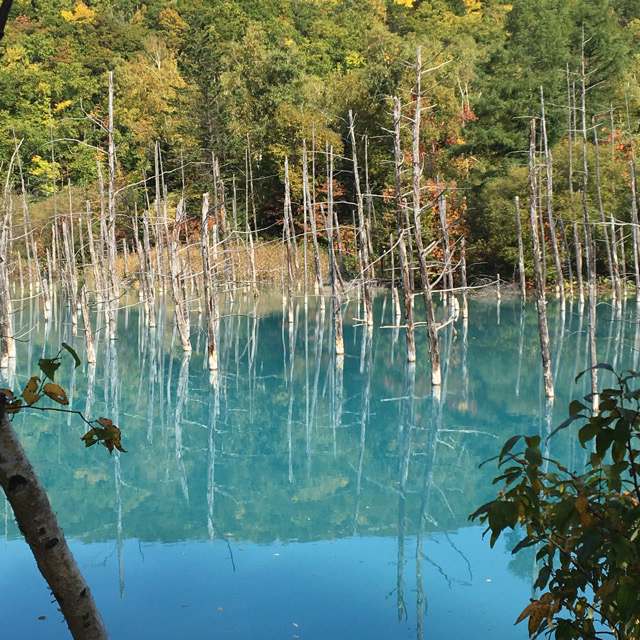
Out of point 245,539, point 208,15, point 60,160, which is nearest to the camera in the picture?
point 245,539

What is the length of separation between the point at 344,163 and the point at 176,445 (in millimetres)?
23848

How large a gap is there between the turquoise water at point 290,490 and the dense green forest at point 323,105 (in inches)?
299

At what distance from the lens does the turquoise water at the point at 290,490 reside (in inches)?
227

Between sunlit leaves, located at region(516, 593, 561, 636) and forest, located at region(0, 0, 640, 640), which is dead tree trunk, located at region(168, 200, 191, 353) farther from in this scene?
sunlit leaves, located at region(516, 593, 561, 636)

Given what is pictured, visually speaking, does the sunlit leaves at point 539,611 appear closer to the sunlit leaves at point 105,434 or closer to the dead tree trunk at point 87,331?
the sunlit leaves at point 105,434

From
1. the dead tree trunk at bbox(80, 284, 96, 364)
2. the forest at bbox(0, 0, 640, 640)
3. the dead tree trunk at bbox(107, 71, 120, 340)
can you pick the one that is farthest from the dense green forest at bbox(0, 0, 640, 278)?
the dead tree trunk at bbox(80, 284, 96, 364)

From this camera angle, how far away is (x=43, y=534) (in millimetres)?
1818

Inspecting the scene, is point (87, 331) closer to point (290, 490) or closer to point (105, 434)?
point (290, 490)

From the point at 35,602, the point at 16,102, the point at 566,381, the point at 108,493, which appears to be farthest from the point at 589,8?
the point at 35,602

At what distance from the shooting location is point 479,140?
28797mm

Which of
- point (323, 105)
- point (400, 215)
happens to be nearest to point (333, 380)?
point (400, 215)

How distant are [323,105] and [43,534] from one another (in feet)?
110

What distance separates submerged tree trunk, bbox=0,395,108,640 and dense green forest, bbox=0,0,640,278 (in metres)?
18.9

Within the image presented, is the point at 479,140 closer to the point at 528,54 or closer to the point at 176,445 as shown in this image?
the point at 528,54
